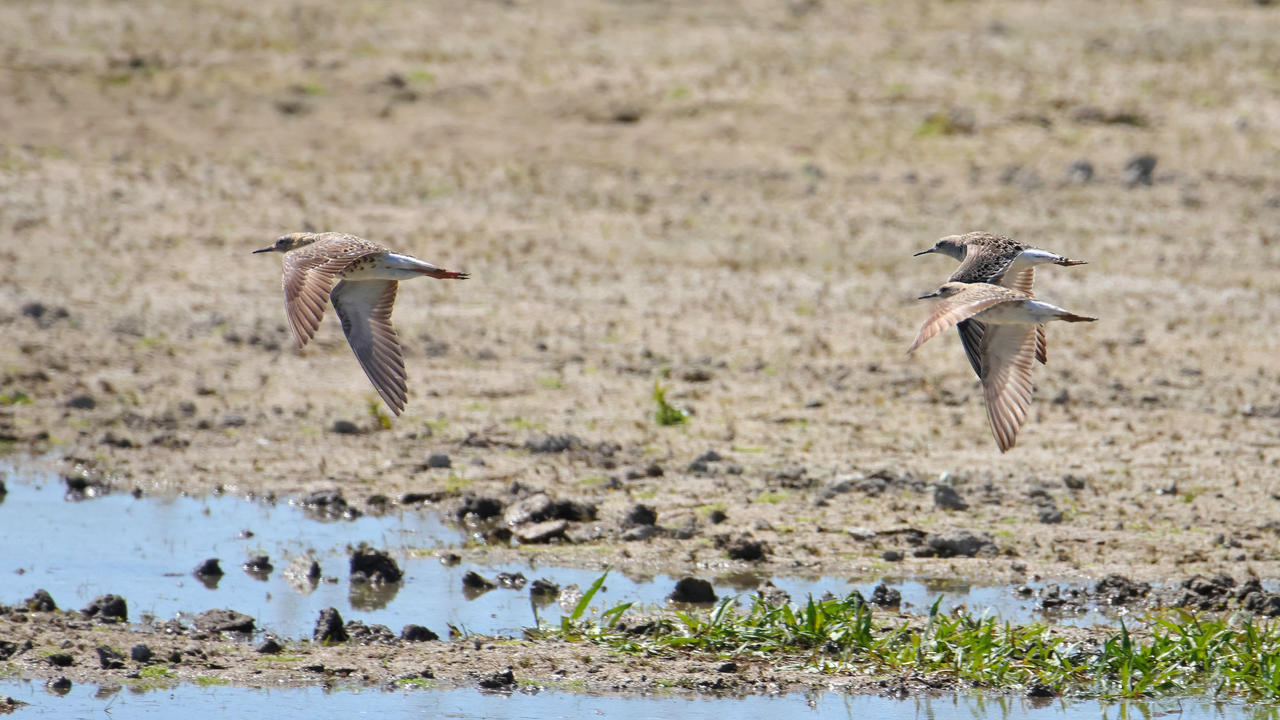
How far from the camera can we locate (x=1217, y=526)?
31.6 ft

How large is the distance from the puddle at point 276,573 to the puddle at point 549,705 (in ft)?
2.41

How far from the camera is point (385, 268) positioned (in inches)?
285

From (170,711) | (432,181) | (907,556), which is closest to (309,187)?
(432,181)

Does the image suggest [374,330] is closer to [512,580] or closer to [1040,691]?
[512,580]

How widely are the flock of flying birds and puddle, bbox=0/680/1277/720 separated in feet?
3.74

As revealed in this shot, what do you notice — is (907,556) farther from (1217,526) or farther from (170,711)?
(170,711)

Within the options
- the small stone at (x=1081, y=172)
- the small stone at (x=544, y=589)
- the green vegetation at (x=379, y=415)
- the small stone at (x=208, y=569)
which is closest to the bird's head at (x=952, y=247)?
the small stone at (x=544, y=589)

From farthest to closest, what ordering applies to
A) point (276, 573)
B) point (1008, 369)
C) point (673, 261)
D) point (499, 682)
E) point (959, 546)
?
point (673, 261), point (959, 546), point (276, 573), point (1008, 369), point (499, 682)

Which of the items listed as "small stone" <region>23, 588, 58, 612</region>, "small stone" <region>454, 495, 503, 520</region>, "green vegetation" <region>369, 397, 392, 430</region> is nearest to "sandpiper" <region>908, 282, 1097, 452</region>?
"small stone" <region>454, 495, 503, 520</region>

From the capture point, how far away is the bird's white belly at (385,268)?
23.6 ft

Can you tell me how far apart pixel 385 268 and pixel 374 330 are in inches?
20.6

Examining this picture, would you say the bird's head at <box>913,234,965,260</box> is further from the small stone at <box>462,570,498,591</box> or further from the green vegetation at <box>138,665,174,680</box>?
the green vegetation at <box>138,665,174,680</box>

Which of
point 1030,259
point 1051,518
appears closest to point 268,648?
point 1030,259

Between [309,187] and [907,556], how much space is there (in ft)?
28.1
